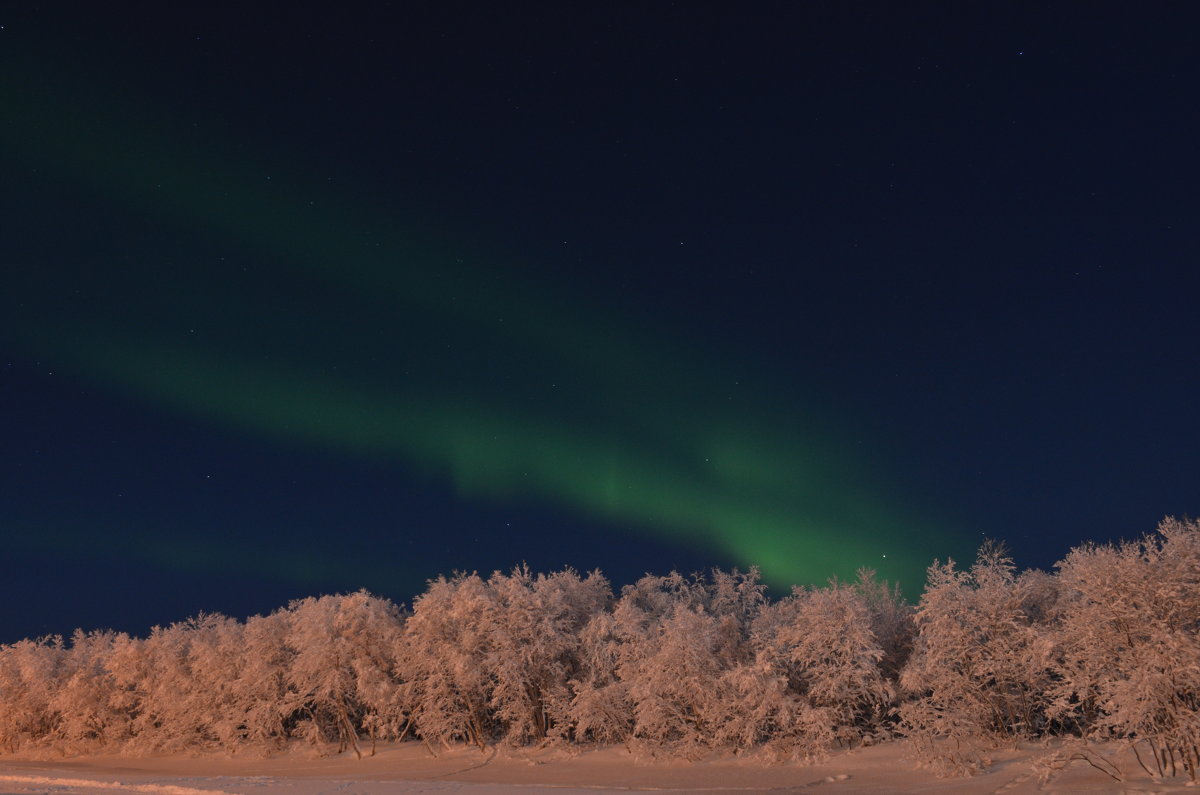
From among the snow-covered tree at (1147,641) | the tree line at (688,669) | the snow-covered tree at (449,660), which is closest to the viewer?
the snow-covered tree at (1147,641)

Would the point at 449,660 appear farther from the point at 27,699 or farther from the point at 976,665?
the point at 27,699

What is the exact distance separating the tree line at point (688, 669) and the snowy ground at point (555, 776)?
1110mm

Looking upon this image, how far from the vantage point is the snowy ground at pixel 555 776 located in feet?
92.4

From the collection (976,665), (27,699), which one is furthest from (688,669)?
(27,699)

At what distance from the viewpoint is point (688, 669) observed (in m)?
36.9

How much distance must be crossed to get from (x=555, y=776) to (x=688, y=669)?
8172 mm

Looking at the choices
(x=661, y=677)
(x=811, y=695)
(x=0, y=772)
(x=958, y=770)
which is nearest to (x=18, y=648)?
(x=0, y=772)

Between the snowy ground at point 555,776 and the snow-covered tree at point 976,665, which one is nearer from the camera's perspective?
the snowy ground at point 555,776

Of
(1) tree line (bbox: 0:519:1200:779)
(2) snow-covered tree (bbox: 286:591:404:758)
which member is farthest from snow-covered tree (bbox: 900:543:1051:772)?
(2) snow-covered tree (bbox: 286:591:404:758)

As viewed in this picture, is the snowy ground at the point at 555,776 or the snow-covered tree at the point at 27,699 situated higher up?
the snow-covered tree at the point at 27,699

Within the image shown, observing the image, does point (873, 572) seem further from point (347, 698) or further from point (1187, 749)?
point (347, 698)

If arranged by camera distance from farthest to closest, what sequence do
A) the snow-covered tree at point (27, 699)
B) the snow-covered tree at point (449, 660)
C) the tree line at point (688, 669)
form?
the snow-covered tree at point (27, 699)
the snow-covered tree at point (449, 660)
the tree line at point (688, 669)

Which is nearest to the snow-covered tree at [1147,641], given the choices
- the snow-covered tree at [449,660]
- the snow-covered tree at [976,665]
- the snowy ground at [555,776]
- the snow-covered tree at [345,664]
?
the snowy ground at [555,776]

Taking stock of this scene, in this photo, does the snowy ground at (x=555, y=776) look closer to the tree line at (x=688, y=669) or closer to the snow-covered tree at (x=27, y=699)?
the tree line at (x=688, y=669)
